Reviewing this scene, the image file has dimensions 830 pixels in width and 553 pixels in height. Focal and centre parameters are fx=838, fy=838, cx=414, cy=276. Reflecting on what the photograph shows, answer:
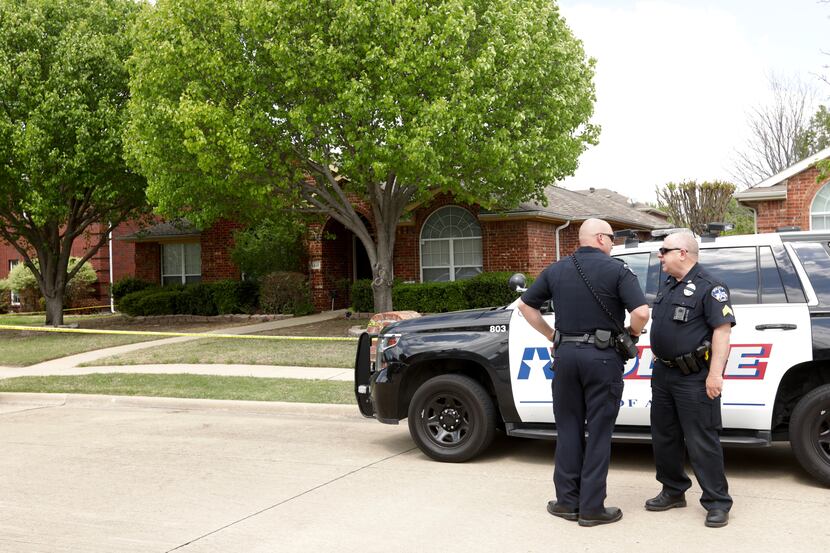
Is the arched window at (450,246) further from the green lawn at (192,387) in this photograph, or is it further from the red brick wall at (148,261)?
the green lawn at (192,387)

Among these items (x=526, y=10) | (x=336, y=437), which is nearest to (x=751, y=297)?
(x=336, y=437)

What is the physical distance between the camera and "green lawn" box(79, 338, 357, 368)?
14688 millimetres

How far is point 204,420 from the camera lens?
9.80m

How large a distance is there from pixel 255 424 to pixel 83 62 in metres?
14.6

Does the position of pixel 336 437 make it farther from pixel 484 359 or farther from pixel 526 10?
pixel 526 10

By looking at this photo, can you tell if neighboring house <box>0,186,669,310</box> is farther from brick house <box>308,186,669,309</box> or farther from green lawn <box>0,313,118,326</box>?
green lawn <box>0,313,118,326</box>

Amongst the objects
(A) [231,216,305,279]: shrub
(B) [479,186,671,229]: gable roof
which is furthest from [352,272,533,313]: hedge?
(A) [231,216,305,279]: shrub

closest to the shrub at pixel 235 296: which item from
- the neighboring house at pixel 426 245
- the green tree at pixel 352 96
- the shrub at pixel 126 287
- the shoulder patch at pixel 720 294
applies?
the neighboring house at pixel 426 245

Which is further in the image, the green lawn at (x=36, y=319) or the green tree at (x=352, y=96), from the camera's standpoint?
the green lawn at (x=36, y=319)

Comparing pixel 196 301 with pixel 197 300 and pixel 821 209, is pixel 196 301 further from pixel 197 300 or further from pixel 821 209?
pixel 821 209

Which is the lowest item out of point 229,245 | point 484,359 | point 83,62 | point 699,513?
point 699,513

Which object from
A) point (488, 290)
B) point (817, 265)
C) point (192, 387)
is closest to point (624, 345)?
point (817, 265)

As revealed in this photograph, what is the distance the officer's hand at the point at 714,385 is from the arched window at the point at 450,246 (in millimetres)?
18524

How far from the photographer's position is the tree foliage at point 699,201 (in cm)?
3130
